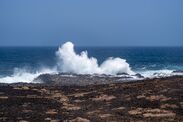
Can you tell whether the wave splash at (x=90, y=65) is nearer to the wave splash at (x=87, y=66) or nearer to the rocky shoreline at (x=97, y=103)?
the wave splash at (x=87, y=66)

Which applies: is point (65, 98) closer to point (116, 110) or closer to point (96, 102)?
point (96, 102)

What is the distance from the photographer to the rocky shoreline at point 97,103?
99.3 ft

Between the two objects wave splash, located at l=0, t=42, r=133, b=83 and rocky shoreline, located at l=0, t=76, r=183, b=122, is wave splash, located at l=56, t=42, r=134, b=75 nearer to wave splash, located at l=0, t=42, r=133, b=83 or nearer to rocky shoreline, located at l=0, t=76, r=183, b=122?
wave splash, located at l=0, t=42, r=133, b=83

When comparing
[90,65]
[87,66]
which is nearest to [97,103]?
[90,65]

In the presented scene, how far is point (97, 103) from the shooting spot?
36312 millimetres

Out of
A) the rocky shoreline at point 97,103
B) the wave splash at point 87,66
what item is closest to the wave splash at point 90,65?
the wave splash at point 87,66

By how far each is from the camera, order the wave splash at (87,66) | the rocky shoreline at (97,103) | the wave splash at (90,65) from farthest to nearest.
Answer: the wave splash at (90,65) → the wave splash at (87,66) → the rocky shoreline at (97,103)

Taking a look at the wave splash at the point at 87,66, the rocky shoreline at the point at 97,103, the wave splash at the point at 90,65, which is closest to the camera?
the rocky shoreline at the point at 97,103

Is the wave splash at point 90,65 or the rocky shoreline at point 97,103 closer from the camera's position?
the rocky shoreline at point 97,103

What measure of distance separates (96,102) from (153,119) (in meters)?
Result: 8.44

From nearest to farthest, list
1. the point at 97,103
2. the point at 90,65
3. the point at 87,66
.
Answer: the point at 97,103
the point at 90,65
the point at 87,66

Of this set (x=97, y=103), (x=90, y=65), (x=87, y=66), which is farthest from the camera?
(x=87, y=66)

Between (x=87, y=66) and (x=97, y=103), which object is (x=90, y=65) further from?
(x=97, y=103)

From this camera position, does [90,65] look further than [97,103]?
Yes
